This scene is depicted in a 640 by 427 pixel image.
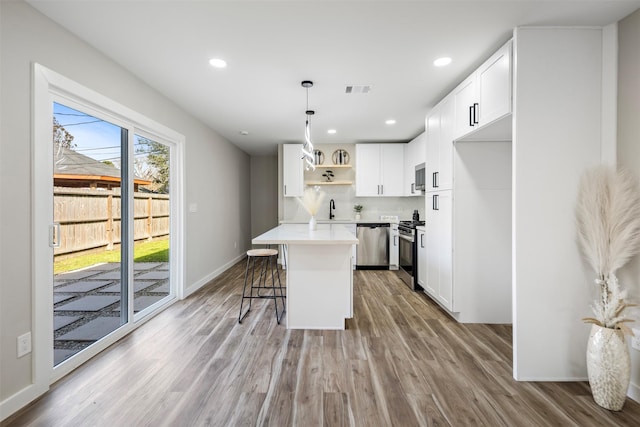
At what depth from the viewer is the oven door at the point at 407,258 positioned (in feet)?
14.8

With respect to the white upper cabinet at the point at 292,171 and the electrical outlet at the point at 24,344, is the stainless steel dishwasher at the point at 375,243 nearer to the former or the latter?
the white upper cabinet at the point at 292,171

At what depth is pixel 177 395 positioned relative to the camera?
1948mm

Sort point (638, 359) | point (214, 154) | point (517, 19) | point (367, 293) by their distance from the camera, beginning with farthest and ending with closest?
point (214, 154), point (367, 293), point (517, 19), point (638, 359)

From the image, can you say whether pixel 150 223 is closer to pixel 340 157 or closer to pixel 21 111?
pixel 21 111

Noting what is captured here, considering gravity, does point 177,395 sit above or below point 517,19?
below

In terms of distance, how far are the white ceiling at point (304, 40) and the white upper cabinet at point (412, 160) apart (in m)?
1.44

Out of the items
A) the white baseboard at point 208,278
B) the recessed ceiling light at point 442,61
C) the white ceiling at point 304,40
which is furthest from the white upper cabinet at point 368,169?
the recessed ceiling light at point 442,61

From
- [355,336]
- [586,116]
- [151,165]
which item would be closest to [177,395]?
[355,336]

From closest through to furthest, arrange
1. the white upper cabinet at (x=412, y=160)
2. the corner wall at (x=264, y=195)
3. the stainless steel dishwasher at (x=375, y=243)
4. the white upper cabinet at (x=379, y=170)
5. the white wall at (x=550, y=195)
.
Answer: the white wall at (x=550, y=195)
the white upper cabinet at (x=412, y=160)
the stainless steel dishwasher at (x=375, y=243)
the white upper cabinet at (x=379, y=170)
the corner wall at (x=264, y=195)

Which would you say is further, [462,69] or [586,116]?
[462,69]

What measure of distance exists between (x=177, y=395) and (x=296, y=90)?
2.92 meters

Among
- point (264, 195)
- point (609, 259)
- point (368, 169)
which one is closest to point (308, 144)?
point (609, 259)

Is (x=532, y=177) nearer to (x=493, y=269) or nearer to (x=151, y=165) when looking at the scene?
(x=493, y=269)

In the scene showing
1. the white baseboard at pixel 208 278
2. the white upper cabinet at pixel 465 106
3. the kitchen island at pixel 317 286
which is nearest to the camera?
the white upper cabinet at pixel 465 106
